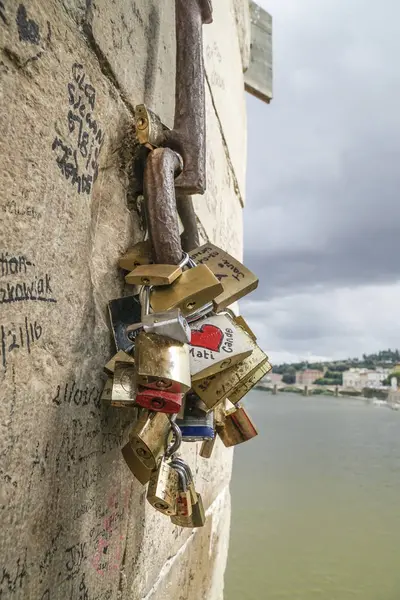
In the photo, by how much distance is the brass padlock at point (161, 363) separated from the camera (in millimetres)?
598

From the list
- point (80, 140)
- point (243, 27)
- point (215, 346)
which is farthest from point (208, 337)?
point (243, 27)

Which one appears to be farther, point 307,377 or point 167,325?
point 307,377

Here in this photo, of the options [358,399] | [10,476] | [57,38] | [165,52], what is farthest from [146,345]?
[358,399]

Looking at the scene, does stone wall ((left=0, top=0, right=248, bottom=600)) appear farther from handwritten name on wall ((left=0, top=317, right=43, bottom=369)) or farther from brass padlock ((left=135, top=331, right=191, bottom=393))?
brass padlock ((left=135, top=331, right=191, bottom=393))

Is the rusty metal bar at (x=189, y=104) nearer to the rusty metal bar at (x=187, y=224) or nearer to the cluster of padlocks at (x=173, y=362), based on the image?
the rusty metal bar at (x=187, y=224)

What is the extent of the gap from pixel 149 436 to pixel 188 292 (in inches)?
8.4

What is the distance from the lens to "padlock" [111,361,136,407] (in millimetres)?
658

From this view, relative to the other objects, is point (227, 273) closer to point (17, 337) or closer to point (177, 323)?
point (177, 323)

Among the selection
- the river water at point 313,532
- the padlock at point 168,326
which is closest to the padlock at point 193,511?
the padlock at point 168,326

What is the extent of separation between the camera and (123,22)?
0.81m

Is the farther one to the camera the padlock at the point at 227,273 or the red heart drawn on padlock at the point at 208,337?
the padlock at the point at 227,273

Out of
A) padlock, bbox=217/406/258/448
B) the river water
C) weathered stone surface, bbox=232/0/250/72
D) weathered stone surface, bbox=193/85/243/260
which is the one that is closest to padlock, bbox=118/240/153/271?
padlock, bbox=217/406/258/448

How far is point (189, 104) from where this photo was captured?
0.91 metres

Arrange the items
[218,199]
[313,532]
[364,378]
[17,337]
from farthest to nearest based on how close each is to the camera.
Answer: [364,378], [313,532], [218,199], [17,337]
